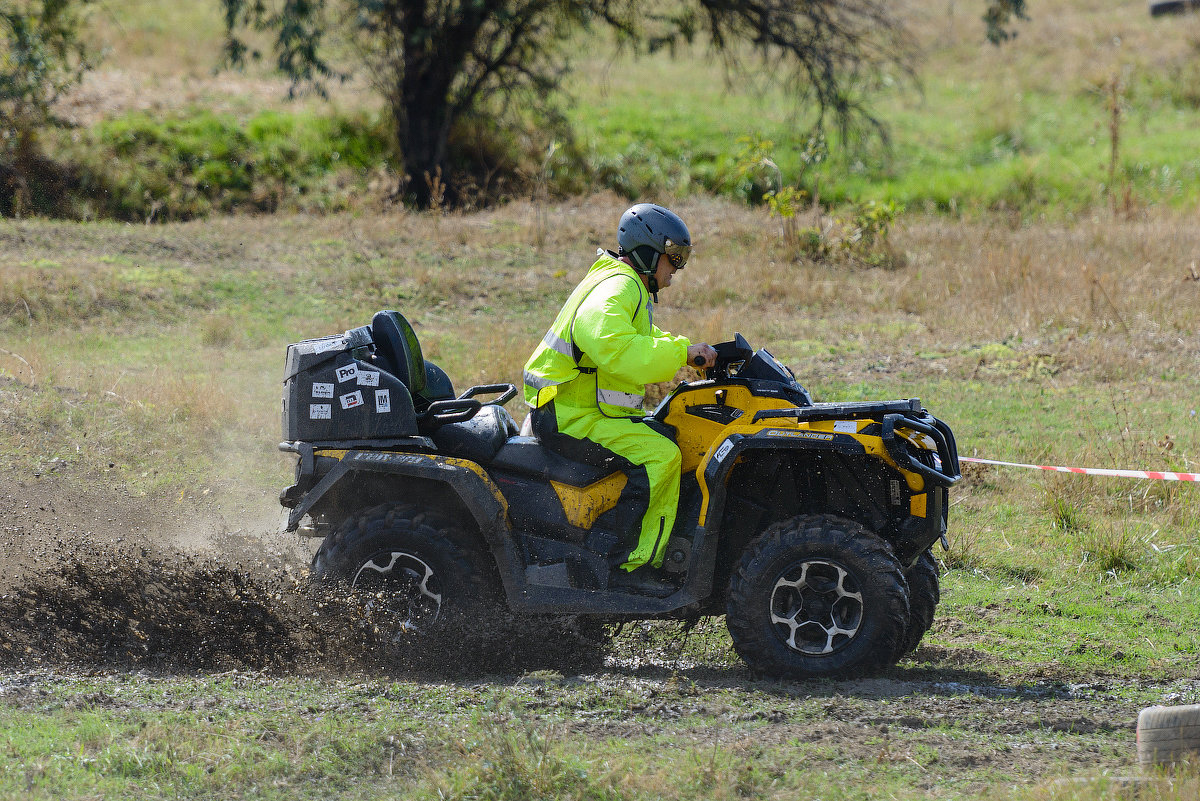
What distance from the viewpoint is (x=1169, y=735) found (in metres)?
4.11

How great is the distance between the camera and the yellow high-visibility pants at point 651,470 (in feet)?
18.0

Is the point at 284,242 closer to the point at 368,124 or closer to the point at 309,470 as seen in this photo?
the point at 368,124

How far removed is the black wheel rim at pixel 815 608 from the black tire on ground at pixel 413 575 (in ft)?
4.53

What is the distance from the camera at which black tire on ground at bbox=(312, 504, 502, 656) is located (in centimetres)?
555

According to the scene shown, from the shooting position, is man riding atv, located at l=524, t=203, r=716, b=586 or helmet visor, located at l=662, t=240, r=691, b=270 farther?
helmet visor, located at l=662, t=240, r=691, b=270

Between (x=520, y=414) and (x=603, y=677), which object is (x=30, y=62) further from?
(x=603, y=677)

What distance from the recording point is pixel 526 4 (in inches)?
748

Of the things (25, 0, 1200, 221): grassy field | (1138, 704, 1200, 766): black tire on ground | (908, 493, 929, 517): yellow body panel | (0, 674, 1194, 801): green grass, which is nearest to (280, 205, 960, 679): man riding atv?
(908, 493, 929, 517): yellow body panel

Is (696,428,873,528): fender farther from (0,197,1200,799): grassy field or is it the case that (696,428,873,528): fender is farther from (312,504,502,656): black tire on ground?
(312,504,502,656): black tire on ground

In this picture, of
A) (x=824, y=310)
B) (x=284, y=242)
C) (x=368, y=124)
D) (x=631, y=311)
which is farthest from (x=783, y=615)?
(x=368, y=124)

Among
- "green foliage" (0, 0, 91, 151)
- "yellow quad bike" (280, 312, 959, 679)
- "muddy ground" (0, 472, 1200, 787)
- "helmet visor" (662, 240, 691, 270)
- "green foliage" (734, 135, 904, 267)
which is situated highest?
"green foliage" (0, 0, 91, 151)

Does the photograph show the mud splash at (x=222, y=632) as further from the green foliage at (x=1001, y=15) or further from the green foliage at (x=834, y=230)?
the green foliage at (x=1001, y=15)

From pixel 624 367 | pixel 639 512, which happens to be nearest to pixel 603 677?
pixel 639 512

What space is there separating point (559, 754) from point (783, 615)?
4.89 ft
